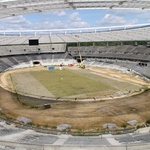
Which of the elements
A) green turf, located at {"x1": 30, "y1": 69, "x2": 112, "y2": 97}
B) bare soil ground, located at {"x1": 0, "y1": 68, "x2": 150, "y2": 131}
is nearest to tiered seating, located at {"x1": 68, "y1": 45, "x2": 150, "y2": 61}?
green turf, located at {"x1": 30, "y1": 69, "x2": 112, "y2": 97}

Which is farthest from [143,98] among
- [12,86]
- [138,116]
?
[12,86]

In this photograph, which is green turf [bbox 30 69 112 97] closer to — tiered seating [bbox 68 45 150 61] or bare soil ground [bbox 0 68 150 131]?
bare soil ground [bbox 0 68 150 131]

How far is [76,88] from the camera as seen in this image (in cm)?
4962

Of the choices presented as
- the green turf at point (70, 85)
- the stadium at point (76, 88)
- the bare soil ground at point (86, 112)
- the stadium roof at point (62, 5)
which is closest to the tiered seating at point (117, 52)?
the stadium at point (76, 88)

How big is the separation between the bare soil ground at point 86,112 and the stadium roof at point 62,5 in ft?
58.5

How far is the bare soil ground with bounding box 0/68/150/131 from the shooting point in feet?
101

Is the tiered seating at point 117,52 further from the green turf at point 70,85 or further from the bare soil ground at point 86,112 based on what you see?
the bare soil ground at point 86,112

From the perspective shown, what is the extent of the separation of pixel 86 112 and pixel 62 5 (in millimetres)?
26000

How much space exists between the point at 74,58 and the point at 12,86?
43688 mm

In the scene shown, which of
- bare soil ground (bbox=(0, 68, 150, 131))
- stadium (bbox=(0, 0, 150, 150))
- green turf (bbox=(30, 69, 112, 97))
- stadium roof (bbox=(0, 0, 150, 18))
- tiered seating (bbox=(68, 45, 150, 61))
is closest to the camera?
stadium (bbox=(0, 0, 150, 150))

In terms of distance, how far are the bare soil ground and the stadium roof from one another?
17830 mm

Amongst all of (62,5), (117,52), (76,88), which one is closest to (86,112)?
(76,88)

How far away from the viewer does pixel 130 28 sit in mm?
97312

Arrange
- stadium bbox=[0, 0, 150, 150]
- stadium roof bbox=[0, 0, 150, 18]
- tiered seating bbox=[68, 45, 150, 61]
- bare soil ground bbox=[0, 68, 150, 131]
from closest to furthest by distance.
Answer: stadium bbox=[0, 0, 150, 150] < bare soil ground bbox=[0, 68, 150, 131] < stadium roof bbox=[0, 0, 150, 18] < tiered seating bbox=[68, 45, 150, 61]
